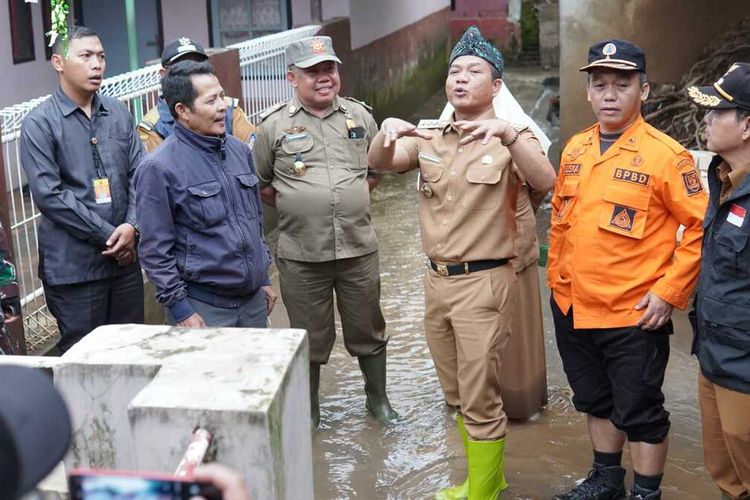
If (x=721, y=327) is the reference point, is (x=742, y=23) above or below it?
above

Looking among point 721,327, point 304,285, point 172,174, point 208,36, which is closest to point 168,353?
point 172,174

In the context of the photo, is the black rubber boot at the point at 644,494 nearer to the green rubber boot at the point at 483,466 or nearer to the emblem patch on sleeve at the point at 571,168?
the green rubber boot at the point at 483,466

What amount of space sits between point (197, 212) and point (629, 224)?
165 cm

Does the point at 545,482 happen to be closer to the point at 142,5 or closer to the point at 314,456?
the point at 314,456

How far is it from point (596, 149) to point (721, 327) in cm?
83

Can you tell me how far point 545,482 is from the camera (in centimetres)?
426

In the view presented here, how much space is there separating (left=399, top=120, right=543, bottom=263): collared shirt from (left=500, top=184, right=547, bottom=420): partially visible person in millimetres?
520

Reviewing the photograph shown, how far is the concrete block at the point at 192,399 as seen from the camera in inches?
83.7

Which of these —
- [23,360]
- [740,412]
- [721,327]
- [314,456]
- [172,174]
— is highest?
[172,174]

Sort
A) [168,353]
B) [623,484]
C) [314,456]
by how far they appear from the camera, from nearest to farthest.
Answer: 1. [168,353]
2. [623,484]
3. [314,456]

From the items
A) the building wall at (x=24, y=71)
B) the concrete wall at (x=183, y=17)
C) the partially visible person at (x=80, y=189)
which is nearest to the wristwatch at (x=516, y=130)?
the partially visible person at (x=80, y=189)

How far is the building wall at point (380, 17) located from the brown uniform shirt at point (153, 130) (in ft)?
21.7

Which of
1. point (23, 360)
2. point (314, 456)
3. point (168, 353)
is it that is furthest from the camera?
point (314, 456)

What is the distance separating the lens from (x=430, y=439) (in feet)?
15.5
